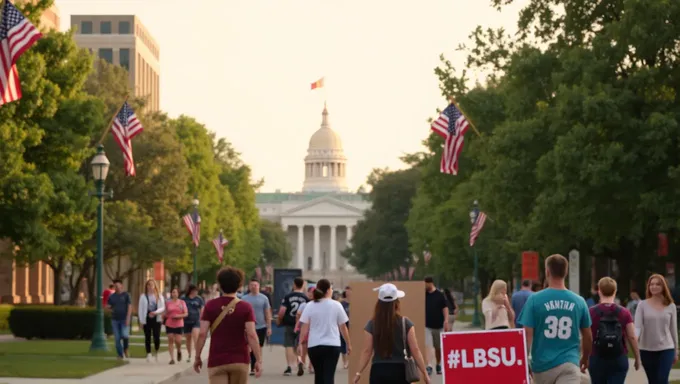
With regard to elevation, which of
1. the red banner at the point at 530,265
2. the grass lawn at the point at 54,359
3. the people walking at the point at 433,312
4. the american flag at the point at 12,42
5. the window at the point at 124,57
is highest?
the window at the point at 124,57

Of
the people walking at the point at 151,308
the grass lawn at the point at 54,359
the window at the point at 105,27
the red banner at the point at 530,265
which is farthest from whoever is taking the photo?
the window at the point at 105,27

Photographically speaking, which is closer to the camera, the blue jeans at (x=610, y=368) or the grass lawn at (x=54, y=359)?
the blue jeans at (x=610, y=368)

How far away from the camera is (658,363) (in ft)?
54.5

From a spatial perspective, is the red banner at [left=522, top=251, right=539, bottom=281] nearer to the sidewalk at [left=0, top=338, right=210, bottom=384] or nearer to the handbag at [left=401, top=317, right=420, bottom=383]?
the sidewalk at [left=0, top=338, right=210, bottom=384]

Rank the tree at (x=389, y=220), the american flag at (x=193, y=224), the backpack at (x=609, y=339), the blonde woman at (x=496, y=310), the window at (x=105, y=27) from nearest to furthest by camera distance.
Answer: the backpack at (x=609, y=339)
the blonde woman at (x=496, y=310)
the american flag at (x=193, y=224)
the tree at (x=389, y=220)
the window at (x=105, y=27)

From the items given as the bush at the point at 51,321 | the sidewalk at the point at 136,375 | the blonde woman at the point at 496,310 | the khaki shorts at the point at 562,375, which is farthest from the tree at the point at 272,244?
the khaki shorts at the point at 562,375

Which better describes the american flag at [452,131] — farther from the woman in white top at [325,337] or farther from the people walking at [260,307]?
the woman in white top at [325,337]

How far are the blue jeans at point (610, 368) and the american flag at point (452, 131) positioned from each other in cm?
2950

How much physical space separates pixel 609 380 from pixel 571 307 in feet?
8.13

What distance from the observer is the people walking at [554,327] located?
12672 millimetres

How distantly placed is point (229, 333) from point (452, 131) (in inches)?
1253

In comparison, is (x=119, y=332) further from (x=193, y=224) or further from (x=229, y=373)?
(x=193, y=224)

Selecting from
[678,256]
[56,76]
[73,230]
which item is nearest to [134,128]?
[56,76]

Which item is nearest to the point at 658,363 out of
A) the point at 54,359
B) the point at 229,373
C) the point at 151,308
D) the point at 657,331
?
the point at 657,331
